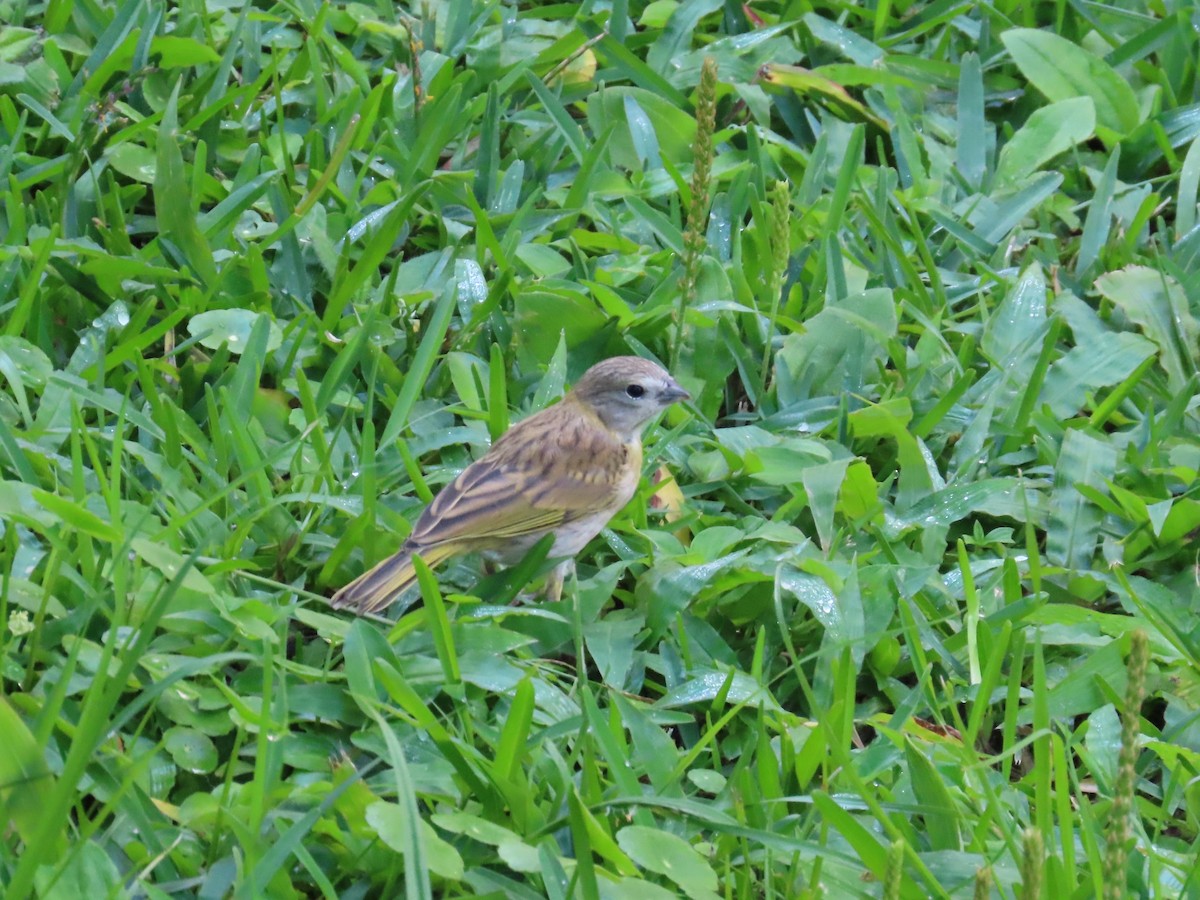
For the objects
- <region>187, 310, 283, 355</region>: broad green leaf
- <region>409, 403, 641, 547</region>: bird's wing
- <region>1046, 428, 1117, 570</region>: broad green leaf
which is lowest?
<region>1046, 428, 1117, 570</region>: broad green leaf

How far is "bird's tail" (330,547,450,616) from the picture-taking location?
4.30m

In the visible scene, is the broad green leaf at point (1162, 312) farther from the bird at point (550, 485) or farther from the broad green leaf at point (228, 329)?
the broad green leaf at point (228, 329)

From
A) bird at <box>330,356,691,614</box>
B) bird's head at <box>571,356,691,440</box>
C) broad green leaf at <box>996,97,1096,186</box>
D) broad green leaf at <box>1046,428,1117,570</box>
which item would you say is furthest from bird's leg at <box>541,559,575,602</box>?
broad green leaf at <box>996,97,1096,186</box>

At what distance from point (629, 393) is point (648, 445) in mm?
308

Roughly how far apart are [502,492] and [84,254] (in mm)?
1753

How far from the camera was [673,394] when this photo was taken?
5.20 m

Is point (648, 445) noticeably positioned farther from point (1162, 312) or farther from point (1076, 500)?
point (1162, 312)

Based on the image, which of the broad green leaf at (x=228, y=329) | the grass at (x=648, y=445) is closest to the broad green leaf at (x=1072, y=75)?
the grass at (x=648, y=445)

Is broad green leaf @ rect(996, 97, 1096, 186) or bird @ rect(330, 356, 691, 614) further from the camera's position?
broad green leaf @ rect(996, 97, 1096, 186)

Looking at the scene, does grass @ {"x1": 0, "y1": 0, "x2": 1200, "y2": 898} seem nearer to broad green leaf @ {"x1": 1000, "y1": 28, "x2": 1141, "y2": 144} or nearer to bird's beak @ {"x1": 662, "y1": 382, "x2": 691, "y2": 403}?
broad green leaf @ {"x1": 1000, "y1": 28, "x2": 1141, "y2": 144}

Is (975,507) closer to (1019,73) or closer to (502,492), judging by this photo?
(502,492)

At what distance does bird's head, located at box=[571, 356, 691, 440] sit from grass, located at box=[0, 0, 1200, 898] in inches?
8.7

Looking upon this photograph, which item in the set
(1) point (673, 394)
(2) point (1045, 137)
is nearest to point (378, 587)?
(1) point (673, 394)

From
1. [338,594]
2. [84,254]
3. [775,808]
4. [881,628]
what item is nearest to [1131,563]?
[881,628]
